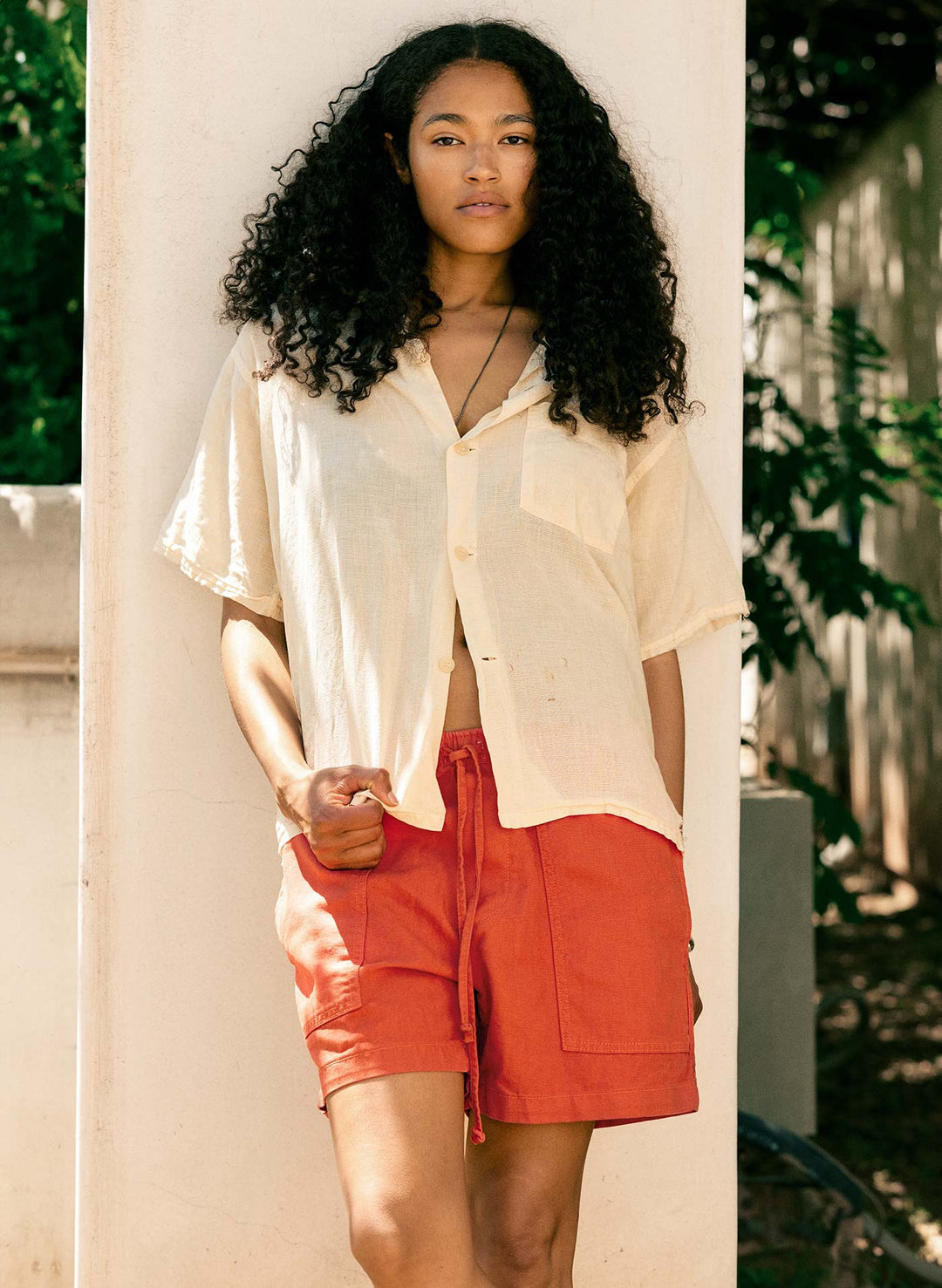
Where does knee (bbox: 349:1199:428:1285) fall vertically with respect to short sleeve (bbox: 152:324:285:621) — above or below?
below

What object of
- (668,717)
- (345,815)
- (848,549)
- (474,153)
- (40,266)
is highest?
(40,266)

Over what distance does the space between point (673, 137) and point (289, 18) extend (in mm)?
709

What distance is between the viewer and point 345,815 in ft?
6.10

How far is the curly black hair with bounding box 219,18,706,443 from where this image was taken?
2.19 meters

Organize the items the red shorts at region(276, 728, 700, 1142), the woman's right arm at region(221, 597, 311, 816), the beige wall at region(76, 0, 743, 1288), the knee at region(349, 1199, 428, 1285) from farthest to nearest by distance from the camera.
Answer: the beige wall at region(76, 0, 743, 1288) → the woman's right arm at region(221, 597, 311, 816) → the red shorts at region(276, 728, 700, 1142) → the knee at region(349, 1199, 428, 1285)

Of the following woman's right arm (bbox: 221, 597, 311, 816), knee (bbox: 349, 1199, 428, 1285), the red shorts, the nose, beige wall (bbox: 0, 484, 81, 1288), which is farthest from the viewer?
beige wall (bbox: 0, 484, 81, 1288)

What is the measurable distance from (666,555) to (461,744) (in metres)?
0.51

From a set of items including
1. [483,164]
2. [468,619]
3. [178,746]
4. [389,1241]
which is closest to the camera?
[389,1241]

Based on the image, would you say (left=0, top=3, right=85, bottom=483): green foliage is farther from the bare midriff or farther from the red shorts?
the red shorts

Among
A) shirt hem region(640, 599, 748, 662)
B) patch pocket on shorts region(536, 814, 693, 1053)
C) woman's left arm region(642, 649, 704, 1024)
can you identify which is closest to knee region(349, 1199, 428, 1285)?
patch pocket on shorts region(536, 814, 693, 1053)

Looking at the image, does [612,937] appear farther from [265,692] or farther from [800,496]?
[800,496]

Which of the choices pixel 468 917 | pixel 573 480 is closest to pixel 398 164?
pixel 573 480

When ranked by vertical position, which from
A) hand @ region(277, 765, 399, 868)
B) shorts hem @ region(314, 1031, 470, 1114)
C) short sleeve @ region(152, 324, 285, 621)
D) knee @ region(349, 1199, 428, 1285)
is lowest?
knee @ region(349, 1199, 428, 1285)

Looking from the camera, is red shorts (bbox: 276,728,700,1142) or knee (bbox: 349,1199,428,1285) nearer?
knee (bbox: 349,1199,428,1285)
